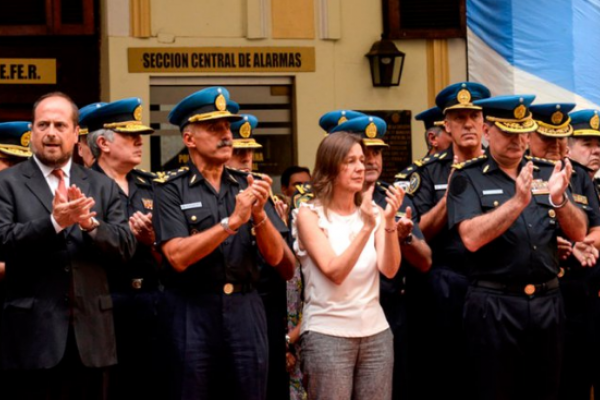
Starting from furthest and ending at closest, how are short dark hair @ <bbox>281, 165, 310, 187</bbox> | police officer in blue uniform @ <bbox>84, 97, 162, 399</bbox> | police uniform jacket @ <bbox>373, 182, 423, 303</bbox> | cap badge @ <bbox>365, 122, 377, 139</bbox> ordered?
short dark hair @ <bbox>281, 165, 310, 187</bbox> < cap badge @ <bbox>365, 122, 377, 139</bbox> < police uniform jacket @ <bbox>373, 182, 423, 303</bbox> < police officer in blue uniform @ <bbox>84, 97, 162, 399</bbox>

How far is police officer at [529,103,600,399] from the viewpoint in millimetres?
6926

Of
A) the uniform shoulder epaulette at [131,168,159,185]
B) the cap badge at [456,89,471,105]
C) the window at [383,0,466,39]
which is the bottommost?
the uniform shoulder epaulette at [131,168,159,185]

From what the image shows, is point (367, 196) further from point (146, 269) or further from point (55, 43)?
point (55, 43)

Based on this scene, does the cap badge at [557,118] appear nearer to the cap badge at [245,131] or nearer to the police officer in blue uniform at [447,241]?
the police officer in blue uniform at [447,241]

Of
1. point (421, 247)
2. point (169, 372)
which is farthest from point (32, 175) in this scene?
point (421, 247)

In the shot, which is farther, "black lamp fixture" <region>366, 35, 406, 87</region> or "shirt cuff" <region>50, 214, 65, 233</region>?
"black lamp fixture" <region>366, 35, 406, 87</region>

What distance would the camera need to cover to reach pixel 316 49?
35.0ft

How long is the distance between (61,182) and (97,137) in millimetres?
1561

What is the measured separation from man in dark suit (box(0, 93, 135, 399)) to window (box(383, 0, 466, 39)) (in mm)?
5746

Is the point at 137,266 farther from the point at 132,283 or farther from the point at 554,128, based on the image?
the point at 554,128

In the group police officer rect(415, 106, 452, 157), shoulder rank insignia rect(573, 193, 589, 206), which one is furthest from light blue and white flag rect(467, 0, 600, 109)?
shoulder rank insignia rect(573, 193, 589, 206)

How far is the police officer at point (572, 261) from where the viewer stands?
22.7 feet

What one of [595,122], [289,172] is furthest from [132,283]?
[289,172]

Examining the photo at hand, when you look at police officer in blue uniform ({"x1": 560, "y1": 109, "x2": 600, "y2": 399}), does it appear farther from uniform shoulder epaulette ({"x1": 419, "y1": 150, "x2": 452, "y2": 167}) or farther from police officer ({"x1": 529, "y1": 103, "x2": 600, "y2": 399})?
uniform shoulder epaulette ({"x1": 419, "y1": 150, "x2": 452, "y2": 167})
